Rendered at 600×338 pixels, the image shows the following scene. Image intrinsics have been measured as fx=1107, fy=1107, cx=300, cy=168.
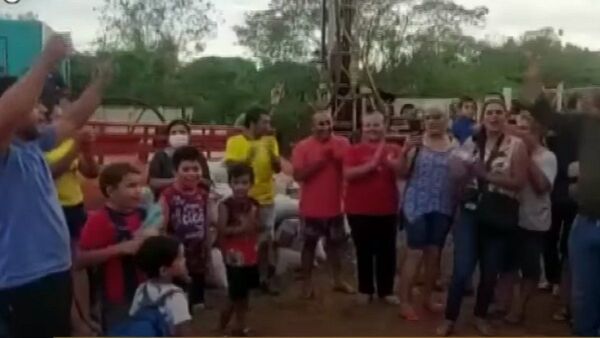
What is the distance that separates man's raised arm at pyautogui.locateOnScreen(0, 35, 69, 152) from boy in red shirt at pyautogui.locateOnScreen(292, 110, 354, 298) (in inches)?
175

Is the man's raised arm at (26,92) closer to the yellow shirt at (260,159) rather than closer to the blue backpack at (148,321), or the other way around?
the blue backpack at (148,321)

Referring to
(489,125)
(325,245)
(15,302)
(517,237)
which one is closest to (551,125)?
(489,125)

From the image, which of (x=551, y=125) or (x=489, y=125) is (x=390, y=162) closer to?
(x=489, y=125)

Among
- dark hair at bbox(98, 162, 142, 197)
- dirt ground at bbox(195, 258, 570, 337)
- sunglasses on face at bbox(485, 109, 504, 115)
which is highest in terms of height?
sunglasses on face at bbox(485, 109, 504, 115)

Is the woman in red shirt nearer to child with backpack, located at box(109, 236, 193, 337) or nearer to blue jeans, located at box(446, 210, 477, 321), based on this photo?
blue jeans, located at box(446, 210, 477, 321)

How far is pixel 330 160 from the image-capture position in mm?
7828

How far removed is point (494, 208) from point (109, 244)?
2.65 meters

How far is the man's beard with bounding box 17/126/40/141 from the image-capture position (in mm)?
3603

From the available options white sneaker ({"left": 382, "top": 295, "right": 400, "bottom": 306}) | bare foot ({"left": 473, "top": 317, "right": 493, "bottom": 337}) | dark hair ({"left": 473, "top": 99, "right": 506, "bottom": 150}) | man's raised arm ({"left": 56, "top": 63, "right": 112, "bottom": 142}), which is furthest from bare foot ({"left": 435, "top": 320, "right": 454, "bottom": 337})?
man's raised arm ({"left": 56, "top": 63, "right": 112, "bottom": 142})

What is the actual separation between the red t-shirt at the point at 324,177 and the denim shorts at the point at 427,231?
80 cm

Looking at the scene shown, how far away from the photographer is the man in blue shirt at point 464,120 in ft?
29.2

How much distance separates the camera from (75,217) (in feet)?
21.2

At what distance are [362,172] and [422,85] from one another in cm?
2720

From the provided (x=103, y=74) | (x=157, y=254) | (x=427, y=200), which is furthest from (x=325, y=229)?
(x=103, y=74)
